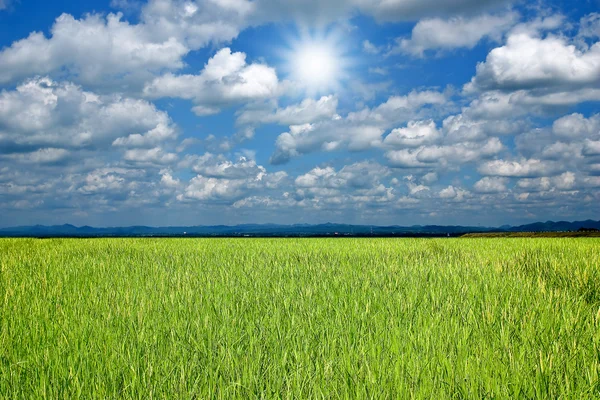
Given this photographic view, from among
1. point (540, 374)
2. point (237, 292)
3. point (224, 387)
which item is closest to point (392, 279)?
point (237, 292)

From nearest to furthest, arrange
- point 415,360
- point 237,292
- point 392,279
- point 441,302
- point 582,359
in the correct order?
point 415,360, point 582,359, point 441,302, point 237,292, point 392,279

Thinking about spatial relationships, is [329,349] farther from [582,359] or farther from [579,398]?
[582,359]

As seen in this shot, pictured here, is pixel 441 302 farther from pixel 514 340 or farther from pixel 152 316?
pixel 152 316

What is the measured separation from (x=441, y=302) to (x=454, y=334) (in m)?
1.71

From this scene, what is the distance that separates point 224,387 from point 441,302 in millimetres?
3568

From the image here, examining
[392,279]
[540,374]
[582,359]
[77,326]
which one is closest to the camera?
[540,374]

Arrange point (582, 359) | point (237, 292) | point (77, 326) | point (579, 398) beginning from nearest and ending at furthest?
point (579, 398) → point (582, 359) → point (77, 326) → point (237, 292)

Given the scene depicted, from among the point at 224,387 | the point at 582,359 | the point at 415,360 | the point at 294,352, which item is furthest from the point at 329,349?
the point at 582,359

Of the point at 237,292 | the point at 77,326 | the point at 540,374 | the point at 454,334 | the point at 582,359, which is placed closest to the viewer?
the point at 540,374

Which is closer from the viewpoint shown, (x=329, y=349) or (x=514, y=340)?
(x=329, y=349)

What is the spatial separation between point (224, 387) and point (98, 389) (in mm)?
880

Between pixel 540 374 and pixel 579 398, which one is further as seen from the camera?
pixel 540 374

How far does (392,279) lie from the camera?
7.32m

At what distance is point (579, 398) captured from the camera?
A: 9.04 feet
